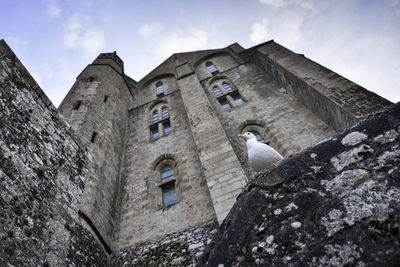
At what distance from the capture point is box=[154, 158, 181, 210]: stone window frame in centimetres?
813

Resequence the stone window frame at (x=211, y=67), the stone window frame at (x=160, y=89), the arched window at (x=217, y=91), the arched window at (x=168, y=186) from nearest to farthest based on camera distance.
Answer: the arched window at (x=168, y=186) → the arched window at (x=217, y=91) → the stone window frame at (x=211, y=67) → the stone window frame at (x=160, y=89)

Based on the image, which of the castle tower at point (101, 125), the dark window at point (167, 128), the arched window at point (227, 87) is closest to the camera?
the castle tower at point (101, 125)

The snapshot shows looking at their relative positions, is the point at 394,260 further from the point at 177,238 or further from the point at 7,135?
the point at 177,238

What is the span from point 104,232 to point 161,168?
3454 mm

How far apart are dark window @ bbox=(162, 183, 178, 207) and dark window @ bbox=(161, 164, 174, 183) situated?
36cm

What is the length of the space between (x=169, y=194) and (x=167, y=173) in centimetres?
112

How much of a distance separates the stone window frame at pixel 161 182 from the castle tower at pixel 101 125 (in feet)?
4.83

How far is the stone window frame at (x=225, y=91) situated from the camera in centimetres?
1165

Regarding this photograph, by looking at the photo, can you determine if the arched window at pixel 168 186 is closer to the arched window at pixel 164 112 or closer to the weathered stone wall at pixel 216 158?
the weathered stone wall at pixel 216 158

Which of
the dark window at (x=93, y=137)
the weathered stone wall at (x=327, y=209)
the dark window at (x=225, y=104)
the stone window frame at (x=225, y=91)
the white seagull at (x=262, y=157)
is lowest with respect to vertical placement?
the weathered stone wall at (x=327, y=209)

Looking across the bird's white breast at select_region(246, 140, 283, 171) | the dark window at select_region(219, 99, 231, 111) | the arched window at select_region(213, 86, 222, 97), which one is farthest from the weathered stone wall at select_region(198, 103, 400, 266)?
the arched window at select_region(213, 86, 222, 97)

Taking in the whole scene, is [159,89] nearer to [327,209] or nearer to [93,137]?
[93,137]

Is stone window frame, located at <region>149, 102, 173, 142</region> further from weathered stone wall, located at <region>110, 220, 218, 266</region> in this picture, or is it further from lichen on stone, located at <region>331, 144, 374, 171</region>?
lichen on stone, located at <region>331, 144, 374, 171</region>

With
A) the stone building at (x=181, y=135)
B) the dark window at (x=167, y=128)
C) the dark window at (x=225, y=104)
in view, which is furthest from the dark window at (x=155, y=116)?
the dark window at (x=225, y=104)
